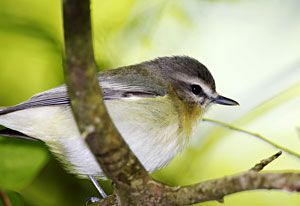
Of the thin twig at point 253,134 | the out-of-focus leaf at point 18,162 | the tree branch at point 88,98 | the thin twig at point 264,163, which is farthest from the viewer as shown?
the thin twig at point 253,134

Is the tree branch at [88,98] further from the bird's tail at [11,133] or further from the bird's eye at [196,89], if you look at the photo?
the bird's eye at [196,89]

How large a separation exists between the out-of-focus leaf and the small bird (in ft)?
0.12

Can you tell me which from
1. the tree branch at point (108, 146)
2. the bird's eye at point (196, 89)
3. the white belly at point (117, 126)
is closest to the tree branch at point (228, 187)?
the tree branch at point (108, 146)

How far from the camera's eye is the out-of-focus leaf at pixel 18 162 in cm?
160

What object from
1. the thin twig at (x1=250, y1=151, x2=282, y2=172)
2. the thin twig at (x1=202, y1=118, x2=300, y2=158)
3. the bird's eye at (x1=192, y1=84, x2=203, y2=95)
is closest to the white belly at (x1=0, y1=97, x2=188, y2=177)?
the bird's eye at (x1=192, y1=84, x2=203, y2=95)

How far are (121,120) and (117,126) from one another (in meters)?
0.03

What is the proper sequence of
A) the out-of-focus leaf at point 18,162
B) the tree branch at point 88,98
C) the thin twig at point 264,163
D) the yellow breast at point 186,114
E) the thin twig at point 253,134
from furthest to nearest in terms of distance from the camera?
the thin twig at point 253,134 → the yellow breast at point 186,114 → the out-of-focus leaf at point 18,162 → the thin twig at point 264,163 → the tree branch at point 88,98

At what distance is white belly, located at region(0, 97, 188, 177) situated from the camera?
5.44 ft

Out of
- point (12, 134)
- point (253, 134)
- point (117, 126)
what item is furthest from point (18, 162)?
point (253, 134)

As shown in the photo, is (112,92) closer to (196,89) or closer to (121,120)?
(121,120)

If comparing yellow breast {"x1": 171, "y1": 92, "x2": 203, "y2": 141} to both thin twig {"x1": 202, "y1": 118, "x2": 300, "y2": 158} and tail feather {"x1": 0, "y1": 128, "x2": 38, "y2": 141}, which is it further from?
tail feather {"x1": 0, "y1": 128, "x2": 38, "y2": 141}

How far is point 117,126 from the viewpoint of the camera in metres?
1.62

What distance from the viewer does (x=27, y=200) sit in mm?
2000

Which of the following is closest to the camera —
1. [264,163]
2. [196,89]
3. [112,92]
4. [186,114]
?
[264,163]
